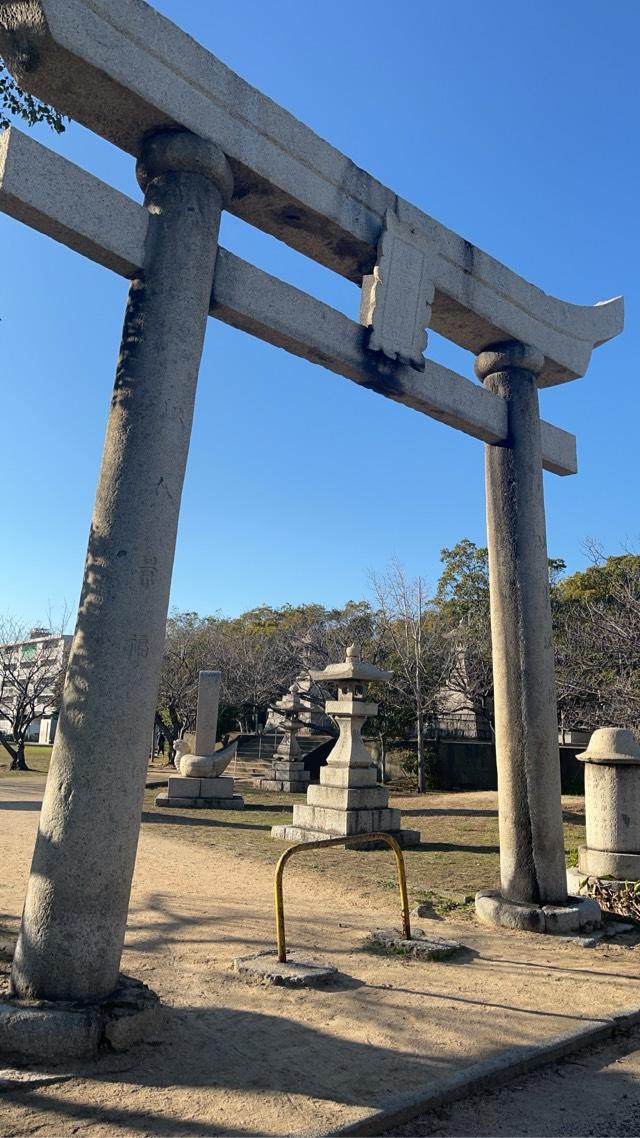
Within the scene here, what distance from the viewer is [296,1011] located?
12.8 ft

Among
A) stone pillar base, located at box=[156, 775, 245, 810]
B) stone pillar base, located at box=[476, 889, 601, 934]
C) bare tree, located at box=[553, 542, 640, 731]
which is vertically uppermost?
bare tree, located at box=[553, 542, 640, 731]

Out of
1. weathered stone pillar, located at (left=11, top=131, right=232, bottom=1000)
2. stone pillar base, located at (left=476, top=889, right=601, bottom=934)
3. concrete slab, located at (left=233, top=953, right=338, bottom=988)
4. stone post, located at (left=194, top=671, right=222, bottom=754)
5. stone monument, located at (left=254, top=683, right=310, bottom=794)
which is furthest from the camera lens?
stone monument, located at (left=254, top=683, right=310, bottom=794)

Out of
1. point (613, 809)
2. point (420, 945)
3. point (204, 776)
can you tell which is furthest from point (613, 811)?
point (204, 776)

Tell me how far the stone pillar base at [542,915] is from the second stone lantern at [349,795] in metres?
4.33

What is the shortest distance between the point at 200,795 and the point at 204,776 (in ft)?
1.28

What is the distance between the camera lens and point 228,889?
716 cm

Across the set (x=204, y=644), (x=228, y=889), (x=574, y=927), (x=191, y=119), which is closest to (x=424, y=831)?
(x=228, y=889)

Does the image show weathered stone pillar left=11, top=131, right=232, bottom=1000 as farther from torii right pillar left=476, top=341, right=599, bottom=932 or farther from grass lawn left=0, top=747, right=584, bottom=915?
grass lawn left=0, top=747, right=584, bottom=915

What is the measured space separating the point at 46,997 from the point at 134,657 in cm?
152

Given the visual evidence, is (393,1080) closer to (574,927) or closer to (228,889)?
(574,927)

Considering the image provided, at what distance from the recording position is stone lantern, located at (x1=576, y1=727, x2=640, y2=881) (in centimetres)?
666

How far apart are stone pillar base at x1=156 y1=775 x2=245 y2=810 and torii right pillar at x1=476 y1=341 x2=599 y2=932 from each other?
9.20 metres

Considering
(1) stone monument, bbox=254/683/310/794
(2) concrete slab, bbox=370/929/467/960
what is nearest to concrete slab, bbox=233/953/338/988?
(2) concrete slab, bbox=370/929/467/960

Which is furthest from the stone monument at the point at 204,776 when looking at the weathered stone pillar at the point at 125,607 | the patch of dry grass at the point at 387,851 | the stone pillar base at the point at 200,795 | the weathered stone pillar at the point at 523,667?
the weathered stone pillar at the point at 125,607
